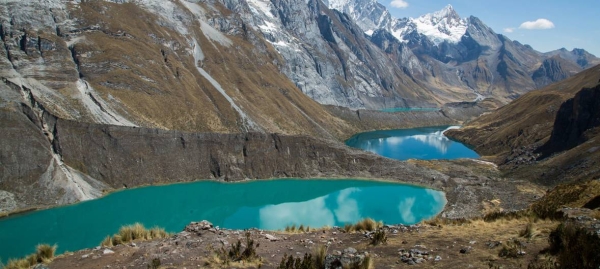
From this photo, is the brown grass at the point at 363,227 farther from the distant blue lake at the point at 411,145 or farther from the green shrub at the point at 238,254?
the distant blue lake at the point at 411,145

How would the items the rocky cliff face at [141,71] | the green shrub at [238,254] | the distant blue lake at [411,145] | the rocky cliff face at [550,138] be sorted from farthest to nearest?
the distant blue lake at [411,145] < the rocky cliff face at [141,71] < the rocky cliff face at [550,138] < the green shrub at [238,254]

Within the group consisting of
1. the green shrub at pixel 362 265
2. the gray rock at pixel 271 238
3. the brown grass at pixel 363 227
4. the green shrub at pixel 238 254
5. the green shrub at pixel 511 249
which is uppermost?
the green shrub at pixel 511 249

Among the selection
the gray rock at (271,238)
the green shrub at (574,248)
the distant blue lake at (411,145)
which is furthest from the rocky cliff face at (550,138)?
the gray rock at (271,238)

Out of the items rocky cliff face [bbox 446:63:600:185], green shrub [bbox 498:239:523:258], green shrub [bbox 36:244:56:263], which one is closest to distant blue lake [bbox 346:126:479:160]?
rocky cliff face [bbox 446:63:600:185]

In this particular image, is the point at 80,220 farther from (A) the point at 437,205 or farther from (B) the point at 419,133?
(B) the point at 419,133

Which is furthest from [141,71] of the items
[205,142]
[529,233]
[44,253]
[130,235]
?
[529,233]

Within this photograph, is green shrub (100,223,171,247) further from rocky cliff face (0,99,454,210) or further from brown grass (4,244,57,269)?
rocky cliff face (0,99,454,210)
